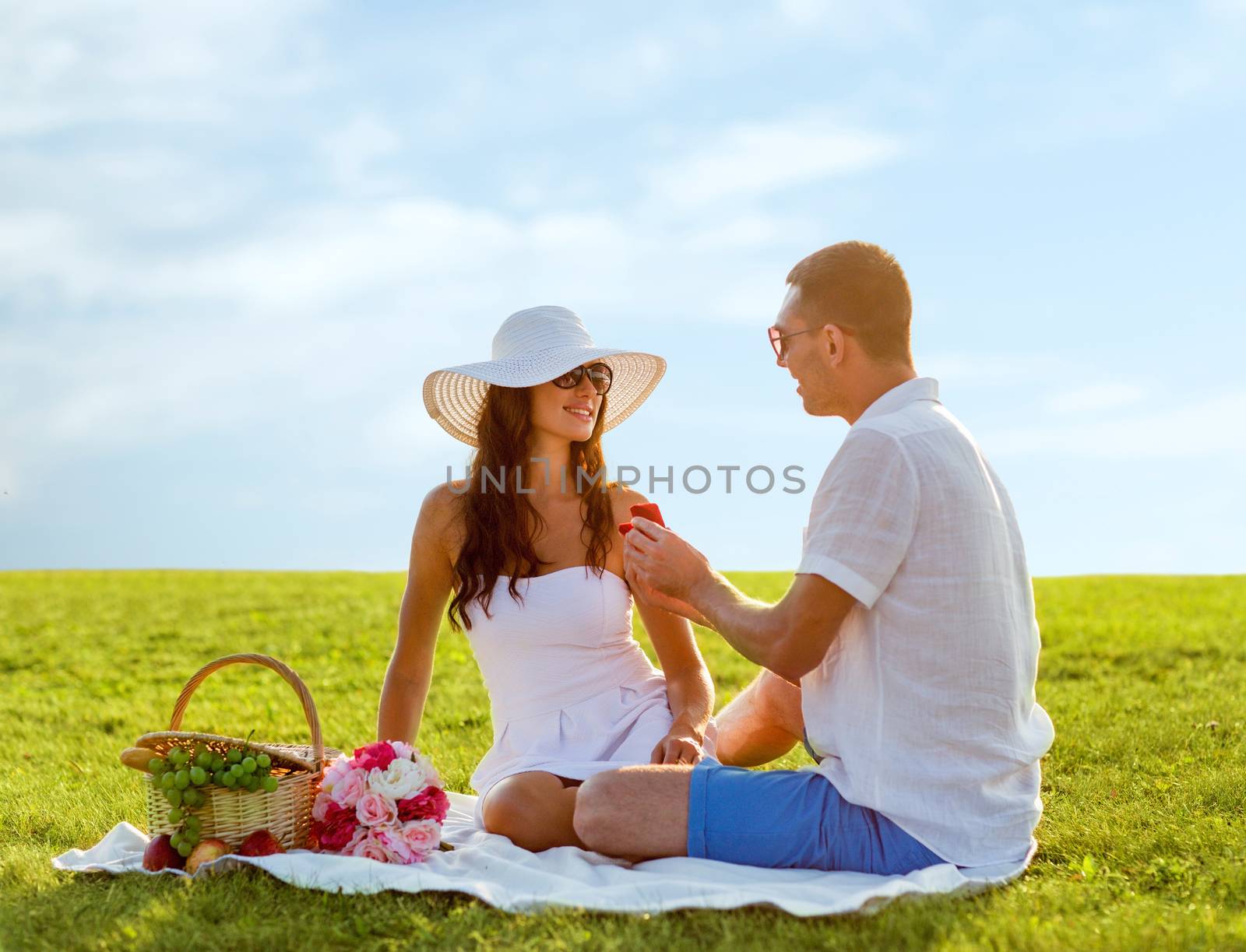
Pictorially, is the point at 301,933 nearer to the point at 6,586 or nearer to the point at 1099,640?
the point at 1099,640

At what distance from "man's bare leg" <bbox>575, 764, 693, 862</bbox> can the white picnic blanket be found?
7 centimetres

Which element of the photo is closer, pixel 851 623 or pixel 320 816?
pixel 851 623

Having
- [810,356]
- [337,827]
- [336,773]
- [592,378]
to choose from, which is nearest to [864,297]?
[810,356]

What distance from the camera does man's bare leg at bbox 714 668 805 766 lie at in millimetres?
4793

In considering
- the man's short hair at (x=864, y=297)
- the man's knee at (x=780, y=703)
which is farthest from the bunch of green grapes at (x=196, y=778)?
the man's short hair at (x=864, y=297)

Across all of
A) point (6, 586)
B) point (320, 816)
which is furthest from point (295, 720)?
point (6, 586)

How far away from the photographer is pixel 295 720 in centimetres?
866

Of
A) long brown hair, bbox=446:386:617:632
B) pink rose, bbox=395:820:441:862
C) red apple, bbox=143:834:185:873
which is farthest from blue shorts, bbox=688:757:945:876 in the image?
red apple, bbox=143:834:185:873

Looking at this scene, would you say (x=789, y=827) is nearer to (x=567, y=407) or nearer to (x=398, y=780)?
(x=398, y=780)

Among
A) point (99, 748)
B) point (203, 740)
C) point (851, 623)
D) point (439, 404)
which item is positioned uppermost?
point (439, 404)

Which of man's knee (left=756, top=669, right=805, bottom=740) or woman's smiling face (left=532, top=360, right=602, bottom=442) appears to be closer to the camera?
man's knee (left=756, top=669, right=805, bottom=740)

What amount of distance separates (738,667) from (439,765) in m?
4.16

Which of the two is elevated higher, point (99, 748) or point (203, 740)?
point (203, 740)

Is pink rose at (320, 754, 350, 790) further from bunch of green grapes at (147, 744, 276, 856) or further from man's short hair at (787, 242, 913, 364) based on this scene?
man's short hair at (787, 242, 913, 364)
